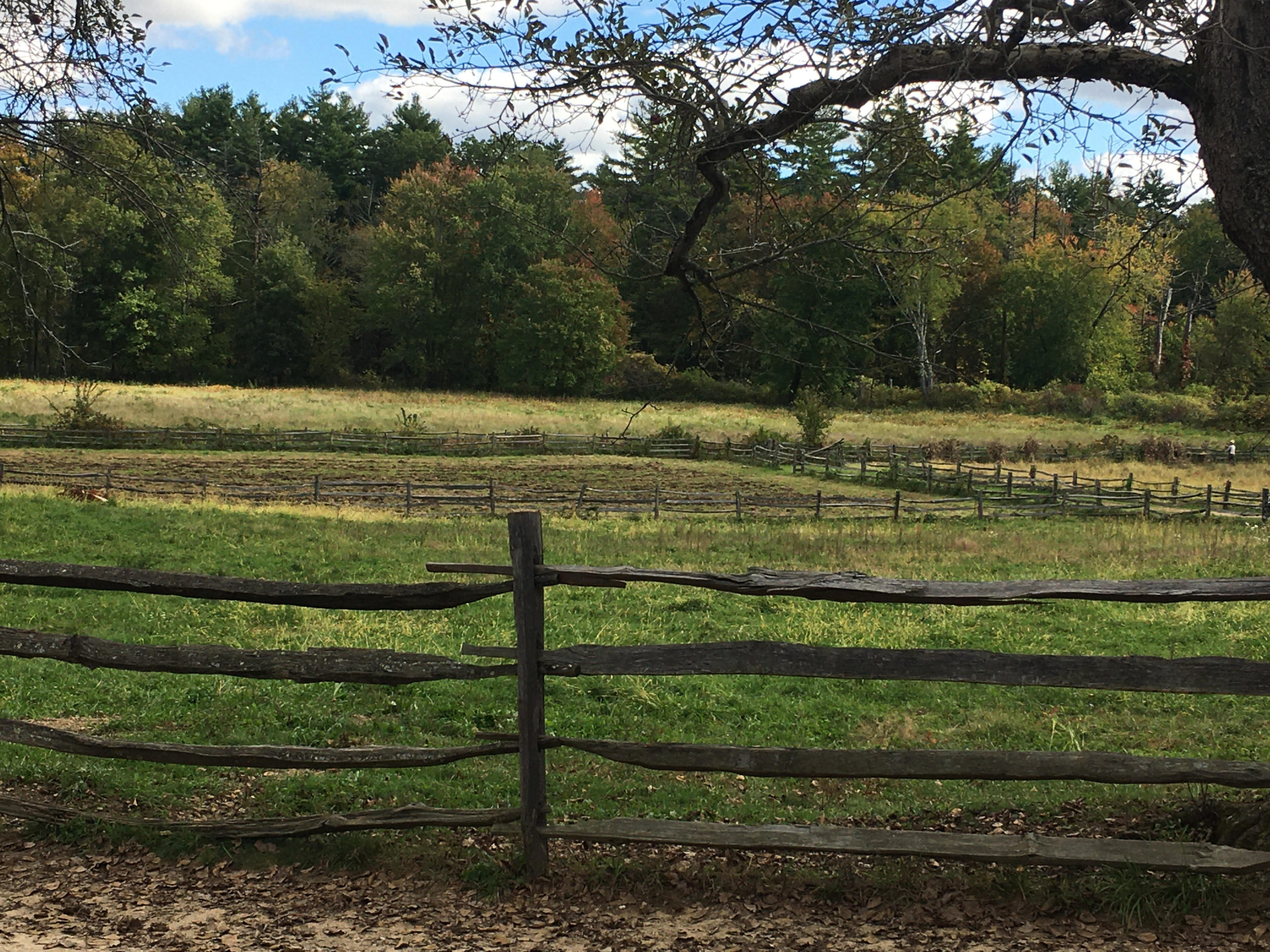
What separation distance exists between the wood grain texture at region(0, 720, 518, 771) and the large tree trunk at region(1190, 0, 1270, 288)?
4245 millimetres

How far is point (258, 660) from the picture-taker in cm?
527

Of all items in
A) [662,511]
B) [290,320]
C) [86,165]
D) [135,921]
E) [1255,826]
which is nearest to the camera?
[135,921]

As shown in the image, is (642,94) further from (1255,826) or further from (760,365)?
(1255,826)

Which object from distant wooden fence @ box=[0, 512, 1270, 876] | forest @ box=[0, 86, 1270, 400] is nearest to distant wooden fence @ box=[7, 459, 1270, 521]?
forest @ box=[0, 86, 1270, 400]

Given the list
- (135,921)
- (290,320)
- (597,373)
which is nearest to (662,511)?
(135,921)

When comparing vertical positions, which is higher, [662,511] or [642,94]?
[642,94]

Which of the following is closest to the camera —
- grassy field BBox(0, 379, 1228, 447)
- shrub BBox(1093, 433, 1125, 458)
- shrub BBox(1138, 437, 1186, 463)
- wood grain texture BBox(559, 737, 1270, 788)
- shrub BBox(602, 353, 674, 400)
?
wood grain texture BBox(559, 737, 1270, 788)

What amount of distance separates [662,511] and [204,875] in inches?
866

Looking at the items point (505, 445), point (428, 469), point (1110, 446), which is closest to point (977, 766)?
point (428, 469)

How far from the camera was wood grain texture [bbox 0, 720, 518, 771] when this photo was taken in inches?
203

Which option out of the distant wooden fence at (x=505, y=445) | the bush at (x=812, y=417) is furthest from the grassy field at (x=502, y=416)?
the bush at (x=812, y=417)

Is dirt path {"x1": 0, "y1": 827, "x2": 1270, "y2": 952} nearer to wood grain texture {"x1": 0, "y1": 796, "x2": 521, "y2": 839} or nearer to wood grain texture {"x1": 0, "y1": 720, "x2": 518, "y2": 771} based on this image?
wood grain texture {"x1": 0, "y1": 796, "x2": 521, "y2": 839}

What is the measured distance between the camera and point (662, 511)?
26.8 meters

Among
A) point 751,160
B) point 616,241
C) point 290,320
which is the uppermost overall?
point 290,320
